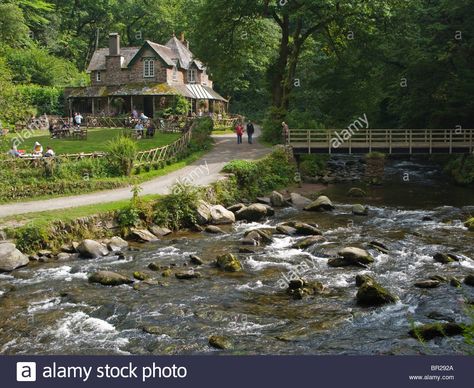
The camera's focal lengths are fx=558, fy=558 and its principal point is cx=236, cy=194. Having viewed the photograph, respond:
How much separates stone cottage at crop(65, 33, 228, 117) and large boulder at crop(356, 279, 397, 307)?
4193 cm

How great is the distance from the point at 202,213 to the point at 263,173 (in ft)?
29.9

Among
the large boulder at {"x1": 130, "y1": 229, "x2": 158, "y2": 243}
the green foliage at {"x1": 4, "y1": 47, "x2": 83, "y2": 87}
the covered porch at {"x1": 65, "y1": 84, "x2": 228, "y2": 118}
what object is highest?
the green foliage at {"x1": 4, "y1": 47, "x2": 83, "y2": 87}

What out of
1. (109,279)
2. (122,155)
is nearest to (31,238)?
(109,279)

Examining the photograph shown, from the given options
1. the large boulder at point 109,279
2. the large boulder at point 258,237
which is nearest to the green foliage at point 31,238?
the large boulder at point 109,279

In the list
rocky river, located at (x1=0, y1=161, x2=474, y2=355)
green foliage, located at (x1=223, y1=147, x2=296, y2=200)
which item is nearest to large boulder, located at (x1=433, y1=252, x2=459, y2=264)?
rocky river, located at (x1=0, y1=161, x2=474, y2=355)

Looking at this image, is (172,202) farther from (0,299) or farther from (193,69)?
(193,69)

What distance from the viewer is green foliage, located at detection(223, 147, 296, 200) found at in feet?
104

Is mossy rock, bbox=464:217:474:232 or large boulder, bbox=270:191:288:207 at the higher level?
large boulder, bbox=270:191:288:207

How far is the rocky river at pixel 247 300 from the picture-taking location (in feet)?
42.8

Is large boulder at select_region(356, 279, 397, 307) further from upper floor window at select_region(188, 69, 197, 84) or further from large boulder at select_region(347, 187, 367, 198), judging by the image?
upper floor window at select_region(188, 69, 197, 84)

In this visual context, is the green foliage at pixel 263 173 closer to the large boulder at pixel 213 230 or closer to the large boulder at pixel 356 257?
the large boulder at pixel 213 230

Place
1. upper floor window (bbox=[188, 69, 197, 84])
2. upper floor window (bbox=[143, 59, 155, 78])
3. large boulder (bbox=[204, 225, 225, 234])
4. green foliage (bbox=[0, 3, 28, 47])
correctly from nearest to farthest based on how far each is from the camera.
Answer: large boulder (bbox=[204, 225, 225, 234]), upper floor window (bbox=[143, 59, 155, 78]), green foliage (bbox=[0, 3, 28, 47]), upper floor window (bbox=[188, 69, 197, 84])

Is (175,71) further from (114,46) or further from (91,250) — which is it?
(91,250)

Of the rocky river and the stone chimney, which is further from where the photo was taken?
the stone chimney
